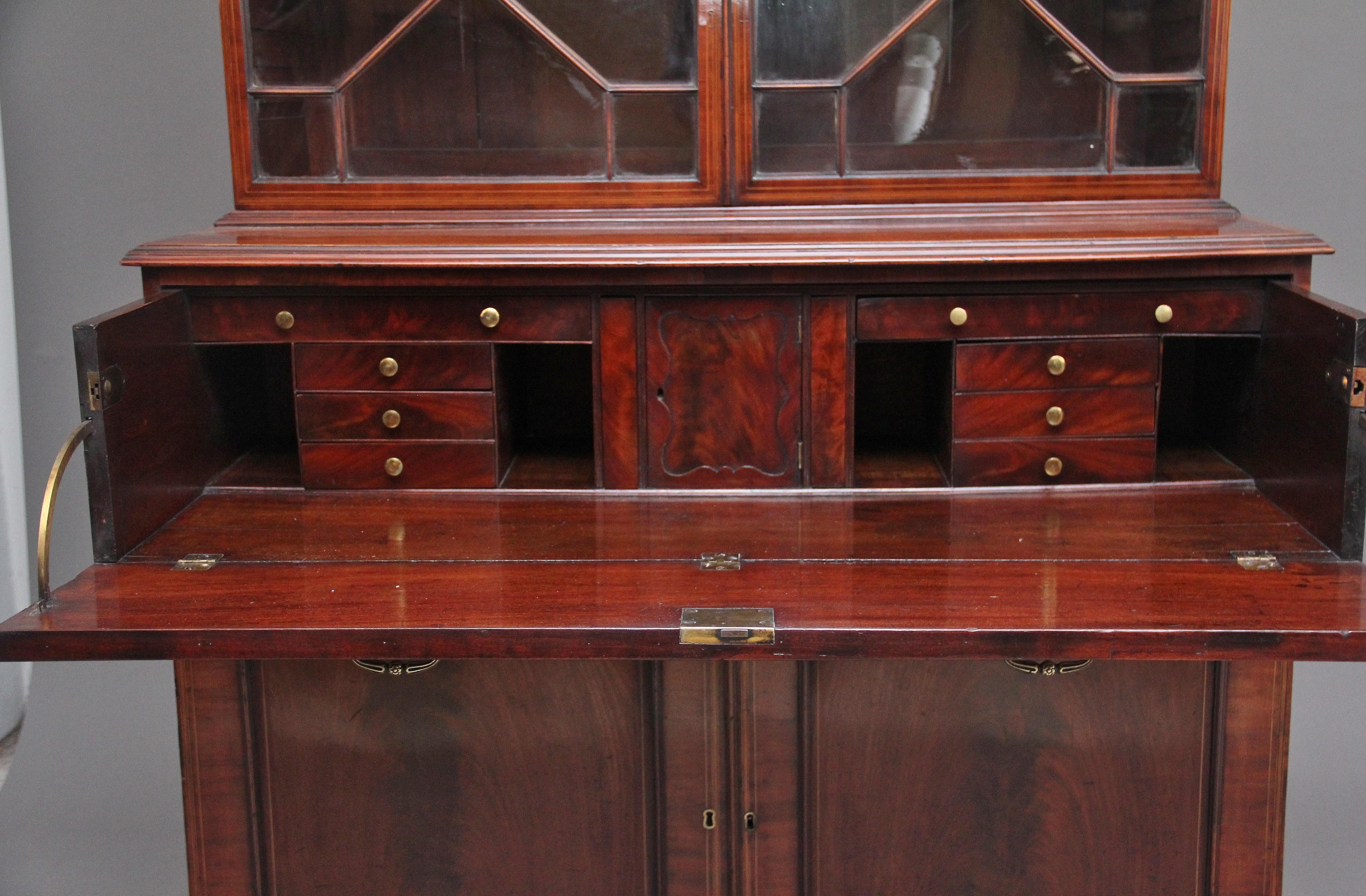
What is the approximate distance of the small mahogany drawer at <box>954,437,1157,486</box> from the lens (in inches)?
98.8

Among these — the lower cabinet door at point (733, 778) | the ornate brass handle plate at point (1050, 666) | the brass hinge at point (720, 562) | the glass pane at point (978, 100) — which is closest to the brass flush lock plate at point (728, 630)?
the brass hinge at point (720, 562)

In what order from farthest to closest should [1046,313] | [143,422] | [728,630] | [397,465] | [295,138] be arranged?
[295,138]
[397,465]
[1046,313]
[143,422]
[728,630]

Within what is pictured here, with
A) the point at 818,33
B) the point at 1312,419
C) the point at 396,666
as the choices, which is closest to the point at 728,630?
the point at 396,666

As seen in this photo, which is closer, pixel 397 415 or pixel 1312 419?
pixel 1312 419

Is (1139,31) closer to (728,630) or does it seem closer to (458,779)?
(728,630)

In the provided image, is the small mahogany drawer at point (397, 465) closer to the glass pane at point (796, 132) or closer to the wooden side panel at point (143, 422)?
the wooden side panel at point (143, 422)

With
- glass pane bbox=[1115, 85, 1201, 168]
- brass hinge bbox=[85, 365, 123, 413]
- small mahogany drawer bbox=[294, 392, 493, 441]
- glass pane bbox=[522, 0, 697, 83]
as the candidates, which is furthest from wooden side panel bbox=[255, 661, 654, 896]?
glass pane bbox=[1115, 85, 1201, 168]

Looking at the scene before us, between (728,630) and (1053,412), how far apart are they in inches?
31.4

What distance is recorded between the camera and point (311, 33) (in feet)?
8.67

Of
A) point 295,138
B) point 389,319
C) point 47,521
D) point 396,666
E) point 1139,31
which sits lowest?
point 396,666

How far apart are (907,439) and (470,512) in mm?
827

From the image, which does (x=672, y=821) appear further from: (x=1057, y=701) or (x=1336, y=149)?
(x=1336, y=149)

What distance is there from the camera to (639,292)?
8.09 ft

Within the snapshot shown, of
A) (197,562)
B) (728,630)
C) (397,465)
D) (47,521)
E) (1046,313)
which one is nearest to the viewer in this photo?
(728,630)
